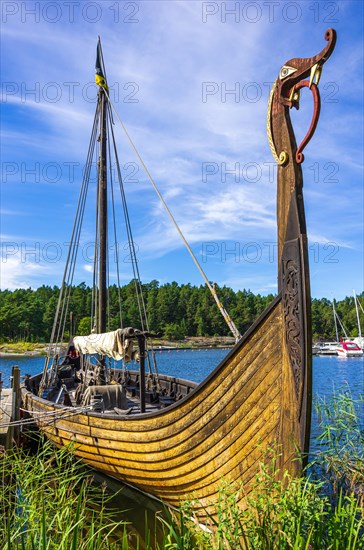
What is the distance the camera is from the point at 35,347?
69.2 metres

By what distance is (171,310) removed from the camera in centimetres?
9438

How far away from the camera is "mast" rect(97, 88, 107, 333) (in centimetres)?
1135

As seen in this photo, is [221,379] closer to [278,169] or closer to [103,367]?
[278,169]

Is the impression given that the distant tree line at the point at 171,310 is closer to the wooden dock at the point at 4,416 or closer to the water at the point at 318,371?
the water at the point at 318,371

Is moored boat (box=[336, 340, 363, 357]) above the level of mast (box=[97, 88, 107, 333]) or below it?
below

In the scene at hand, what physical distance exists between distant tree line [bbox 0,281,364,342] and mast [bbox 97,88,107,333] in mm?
66492

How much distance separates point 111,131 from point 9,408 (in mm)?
7851

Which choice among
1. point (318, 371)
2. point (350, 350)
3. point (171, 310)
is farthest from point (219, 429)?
point (171, 310)

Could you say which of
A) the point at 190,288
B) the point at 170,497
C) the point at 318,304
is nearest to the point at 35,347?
the point at 190,288

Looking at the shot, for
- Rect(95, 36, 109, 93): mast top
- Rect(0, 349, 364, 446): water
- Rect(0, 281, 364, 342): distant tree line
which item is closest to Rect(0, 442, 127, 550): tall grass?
Rect(0, 349, 364, 446): water

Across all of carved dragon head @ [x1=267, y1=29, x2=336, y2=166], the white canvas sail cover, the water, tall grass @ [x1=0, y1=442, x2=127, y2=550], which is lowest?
the water

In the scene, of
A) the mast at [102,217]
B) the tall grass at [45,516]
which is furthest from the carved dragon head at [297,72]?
Answer: the mast at [102,217]

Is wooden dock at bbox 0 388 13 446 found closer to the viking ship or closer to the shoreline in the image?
the viking ship

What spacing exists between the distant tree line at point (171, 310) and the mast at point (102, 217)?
66492mm
